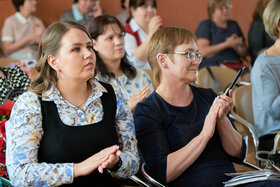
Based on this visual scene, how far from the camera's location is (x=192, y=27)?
239 inches

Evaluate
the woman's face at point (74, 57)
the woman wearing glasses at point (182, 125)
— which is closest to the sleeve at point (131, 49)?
the woman wearing glasses at point (182, 125)

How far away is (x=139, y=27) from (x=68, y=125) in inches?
95.6

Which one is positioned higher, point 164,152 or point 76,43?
point 76,43

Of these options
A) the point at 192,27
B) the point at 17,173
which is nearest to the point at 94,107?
the point at 17,173

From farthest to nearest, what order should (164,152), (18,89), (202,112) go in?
(18,89)
(202,112)
(164,152)

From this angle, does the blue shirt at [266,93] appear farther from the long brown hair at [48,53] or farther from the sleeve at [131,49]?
the long brown hair at [48,53]

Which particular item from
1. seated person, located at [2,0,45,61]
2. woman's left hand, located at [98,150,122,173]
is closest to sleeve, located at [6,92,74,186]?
woman's left hand, located at [98,150,122,173]

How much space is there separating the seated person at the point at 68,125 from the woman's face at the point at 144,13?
7.34 feet

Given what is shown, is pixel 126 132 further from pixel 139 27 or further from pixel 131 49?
pixel 139 27

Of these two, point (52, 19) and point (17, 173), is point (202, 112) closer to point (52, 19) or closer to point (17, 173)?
point (17, 173)

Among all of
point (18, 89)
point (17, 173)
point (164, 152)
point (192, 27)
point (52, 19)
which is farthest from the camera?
point (192, 27)

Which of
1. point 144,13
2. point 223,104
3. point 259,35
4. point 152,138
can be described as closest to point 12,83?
point 152,138

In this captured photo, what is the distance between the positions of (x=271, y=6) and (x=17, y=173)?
2009mm

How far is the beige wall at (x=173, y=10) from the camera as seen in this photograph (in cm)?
540
